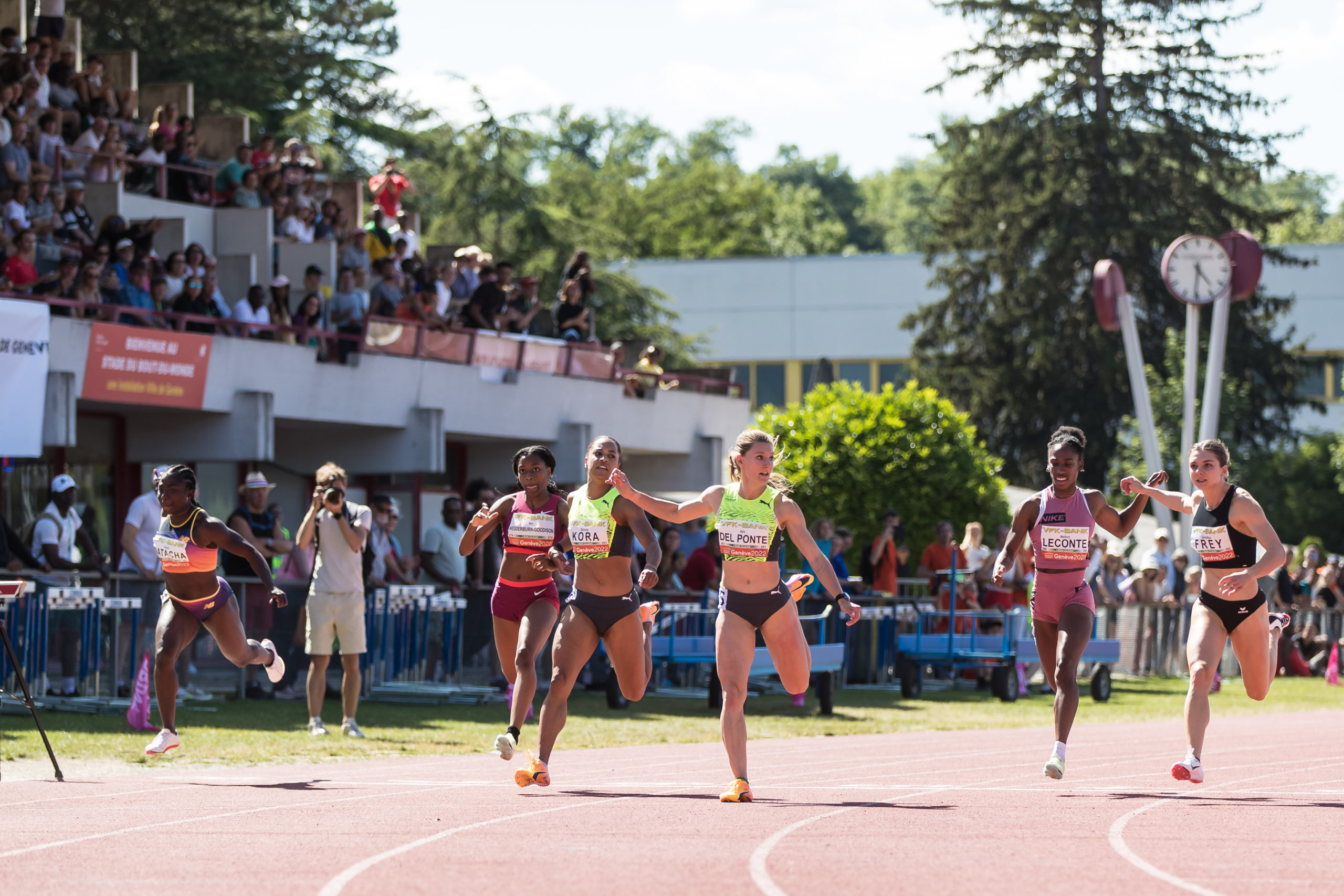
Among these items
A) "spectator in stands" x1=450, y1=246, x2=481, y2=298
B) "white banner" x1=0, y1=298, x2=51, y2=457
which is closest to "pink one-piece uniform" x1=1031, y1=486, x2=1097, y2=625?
"white banner" x1=0, y1=298, x2=51, y2=457

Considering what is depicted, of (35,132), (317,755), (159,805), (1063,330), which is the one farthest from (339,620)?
(1063,330)

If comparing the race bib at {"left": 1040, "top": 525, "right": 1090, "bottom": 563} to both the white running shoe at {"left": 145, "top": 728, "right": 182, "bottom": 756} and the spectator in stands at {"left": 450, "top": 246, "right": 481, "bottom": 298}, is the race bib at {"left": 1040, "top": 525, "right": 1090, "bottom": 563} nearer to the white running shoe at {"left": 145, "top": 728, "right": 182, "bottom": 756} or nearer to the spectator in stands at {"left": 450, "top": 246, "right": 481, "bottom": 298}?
the white running shoe at {"left": 145, "top": 728, "right": 182, "bottom": 756}

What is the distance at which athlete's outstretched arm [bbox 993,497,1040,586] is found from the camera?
11.7m

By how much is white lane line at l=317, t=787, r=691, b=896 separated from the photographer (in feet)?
15.2

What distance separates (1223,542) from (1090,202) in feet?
124

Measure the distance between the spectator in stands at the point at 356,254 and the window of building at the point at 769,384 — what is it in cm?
3195

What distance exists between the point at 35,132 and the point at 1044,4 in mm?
30103

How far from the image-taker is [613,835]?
8.96 metres

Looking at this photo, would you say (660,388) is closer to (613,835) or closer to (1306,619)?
(1306,619)

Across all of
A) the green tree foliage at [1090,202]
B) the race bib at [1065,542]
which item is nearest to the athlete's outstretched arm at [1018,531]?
the race bib at [1065,542]

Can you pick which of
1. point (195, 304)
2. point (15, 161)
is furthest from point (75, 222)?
point (195, 304)

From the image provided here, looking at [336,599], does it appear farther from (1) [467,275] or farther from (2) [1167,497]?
(1) [467,275]

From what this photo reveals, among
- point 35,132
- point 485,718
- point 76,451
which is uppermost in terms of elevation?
point 35,132

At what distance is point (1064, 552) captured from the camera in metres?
11.7
